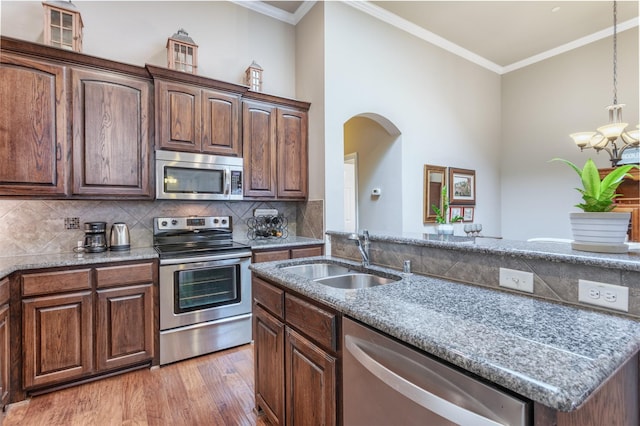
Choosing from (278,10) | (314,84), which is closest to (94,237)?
(314,84)

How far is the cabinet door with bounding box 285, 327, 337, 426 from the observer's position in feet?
4.25

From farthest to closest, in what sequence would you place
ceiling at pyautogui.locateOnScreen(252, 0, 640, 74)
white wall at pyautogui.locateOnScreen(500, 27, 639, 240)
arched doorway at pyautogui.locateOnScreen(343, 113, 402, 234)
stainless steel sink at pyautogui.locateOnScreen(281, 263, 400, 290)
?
white wall at pyautogui.locateOnScreen(500, 27, 639, 240)
arched doorway at pyautogui.locateOnScreen(343, 113, 402, 234)
ceiling at pyautogui.locateOnScreen(252, 0, 640, 74)
stainless steel sink at pyautogui.locateOnScreen(281, 263, 400, 290)

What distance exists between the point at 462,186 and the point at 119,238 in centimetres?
460

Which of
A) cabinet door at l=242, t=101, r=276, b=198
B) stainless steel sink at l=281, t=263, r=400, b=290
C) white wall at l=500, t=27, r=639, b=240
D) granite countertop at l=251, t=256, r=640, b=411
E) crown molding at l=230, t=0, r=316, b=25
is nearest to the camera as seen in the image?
granite countertop at l=251, t=256, r=640, b=411

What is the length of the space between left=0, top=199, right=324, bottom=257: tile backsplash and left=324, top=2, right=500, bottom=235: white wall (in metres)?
1.01

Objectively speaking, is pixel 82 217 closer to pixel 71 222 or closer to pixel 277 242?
pixel 71 222

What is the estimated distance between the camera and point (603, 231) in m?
1.22

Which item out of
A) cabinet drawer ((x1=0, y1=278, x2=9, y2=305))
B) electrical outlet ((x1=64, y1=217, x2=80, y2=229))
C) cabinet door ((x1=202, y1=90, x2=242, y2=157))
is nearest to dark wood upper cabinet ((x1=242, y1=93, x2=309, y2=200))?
cabinet door ((x1=202, y1=90, x2=242, y2=157))

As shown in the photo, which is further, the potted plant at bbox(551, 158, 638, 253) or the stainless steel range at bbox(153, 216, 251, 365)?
the stainless steel range at bbox(153, 216, 251, 365)

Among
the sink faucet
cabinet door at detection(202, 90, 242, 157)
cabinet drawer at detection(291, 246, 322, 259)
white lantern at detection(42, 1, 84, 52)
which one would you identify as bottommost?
cabinet drawer at detection(291, 246, 322, 259)

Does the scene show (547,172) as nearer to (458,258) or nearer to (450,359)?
(458,258)

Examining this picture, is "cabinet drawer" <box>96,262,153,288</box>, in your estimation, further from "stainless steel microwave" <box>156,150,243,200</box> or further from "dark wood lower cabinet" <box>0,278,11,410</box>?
"stainless steel microwave" <box>156,150,243,200</box>

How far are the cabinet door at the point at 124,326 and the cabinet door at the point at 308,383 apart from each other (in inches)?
61.1

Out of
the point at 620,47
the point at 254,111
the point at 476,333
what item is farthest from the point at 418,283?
the point at 620,47
